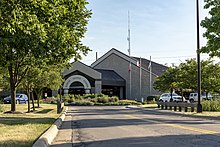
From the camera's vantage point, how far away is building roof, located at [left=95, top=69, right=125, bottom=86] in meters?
75.3

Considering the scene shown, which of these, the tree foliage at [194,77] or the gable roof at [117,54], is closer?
the tree foliage at [194,77]

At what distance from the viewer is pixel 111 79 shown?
7562 centimetres

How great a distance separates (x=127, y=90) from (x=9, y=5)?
6896cm

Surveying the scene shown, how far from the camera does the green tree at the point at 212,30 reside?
22.3 metres

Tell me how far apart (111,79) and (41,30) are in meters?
64.4

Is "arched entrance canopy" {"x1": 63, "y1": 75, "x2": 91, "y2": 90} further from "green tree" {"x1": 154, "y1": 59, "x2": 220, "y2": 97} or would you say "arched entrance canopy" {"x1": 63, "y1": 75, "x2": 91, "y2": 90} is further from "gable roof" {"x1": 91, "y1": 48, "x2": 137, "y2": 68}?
"green tree" {"x1": 154, "y1": 59, "x2": 220, "y2": 97}

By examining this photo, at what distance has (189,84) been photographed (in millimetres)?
40500

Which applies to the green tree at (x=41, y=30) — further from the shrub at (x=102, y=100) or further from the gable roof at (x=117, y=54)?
the gable roof at (x=117, y=54)

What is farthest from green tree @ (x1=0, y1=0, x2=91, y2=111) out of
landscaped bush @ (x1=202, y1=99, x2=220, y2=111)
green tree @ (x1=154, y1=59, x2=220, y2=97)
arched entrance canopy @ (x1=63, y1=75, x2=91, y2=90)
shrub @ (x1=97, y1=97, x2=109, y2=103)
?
arched entrance canopy @ (x1=63, y1=75, x2=91, y2=90)

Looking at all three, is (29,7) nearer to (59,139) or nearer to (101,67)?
(59,139)

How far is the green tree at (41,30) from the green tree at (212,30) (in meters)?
7.26

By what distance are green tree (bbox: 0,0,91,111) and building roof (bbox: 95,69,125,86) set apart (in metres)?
47.9

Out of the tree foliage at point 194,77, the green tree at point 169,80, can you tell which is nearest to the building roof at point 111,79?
the green tree at point 169,80

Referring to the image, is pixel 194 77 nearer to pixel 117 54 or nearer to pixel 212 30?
pixel 212 30
